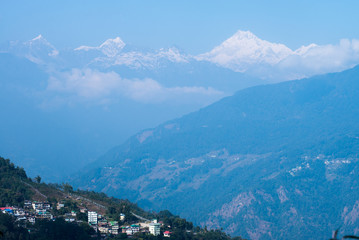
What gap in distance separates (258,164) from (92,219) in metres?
69.4

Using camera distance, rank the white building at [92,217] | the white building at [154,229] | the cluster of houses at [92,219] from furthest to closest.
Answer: the white building at [92,217] → the white building at [154,229] → the cluster of houses at [92,219]

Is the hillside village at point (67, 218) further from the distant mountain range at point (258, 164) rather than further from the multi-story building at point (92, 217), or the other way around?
the distant mountain range at point (258, 164)

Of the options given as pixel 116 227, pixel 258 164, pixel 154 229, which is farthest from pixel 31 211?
pixel 258 164

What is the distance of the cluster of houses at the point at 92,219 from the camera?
1719 inches

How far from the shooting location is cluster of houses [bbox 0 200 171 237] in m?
43.7

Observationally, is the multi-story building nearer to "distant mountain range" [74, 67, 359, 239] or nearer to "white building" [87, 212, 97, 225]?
"white building" [87, 212, 97, 225]

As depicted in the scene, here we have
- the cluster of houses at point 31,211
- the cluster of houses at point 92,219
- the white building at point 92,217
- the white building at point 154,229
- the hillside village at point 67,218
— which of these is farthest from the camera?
the white building at point 92,217

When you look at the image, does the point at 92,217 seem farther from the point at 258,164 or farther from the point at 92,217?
the point at 258,164

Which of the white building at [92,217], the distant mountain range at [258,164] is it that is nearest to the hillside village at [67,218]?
the white building at [92,217]

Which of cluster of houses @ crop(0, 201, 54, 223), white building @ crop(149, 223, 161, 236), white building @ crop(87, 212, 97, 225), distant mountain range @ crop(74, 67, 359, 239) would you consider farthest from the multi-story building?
distant mountain range @ crop(74, 67, 359, 239)

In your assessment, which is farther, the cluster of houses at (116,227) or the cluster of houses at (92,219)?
the cluster of houses at (116,227)

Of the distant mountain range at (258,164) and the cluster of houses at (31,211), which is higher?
the distant mountain range at (258,164)

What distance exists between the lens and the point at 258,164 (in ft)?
366

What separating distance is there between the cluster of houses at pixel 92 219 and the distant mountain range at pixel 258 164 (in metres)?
38.4
